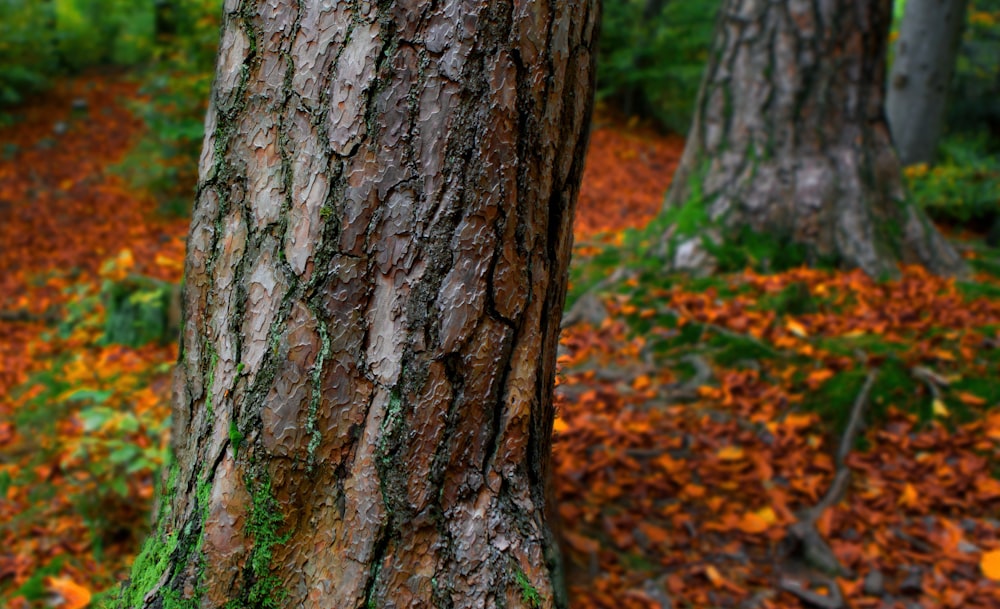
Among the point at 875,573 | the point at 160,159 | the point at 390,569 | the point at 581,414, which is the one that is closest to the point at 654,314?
the point at 581,414

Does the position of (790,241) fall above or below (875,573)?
above

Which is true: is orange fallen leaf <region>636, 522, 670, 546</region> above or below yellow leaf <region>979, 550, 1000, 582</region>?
below

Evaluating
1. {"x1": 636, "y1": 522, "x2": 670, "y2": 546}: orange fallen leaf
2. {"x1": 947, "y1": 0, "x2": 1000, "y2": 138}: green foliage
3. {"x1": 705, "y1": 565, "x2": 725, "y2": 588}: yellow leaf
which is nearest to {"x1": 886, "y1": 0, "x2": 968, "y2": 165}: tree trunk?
{"x1": 947, "y1": 0, "x2": 1000, "y2": 138}: green foliage

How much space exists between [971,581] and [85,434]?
162 inches

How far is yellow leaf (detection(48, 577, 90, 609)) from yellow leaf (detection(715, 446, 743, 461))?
259 centimetres

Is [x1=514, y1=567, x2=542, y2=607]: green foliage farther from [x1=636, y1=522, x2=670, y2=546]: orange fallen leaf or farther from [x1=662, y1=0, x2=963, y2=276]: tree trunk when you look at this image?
[x1=662, y1=0, x2=963, y2=276]: tree trunk

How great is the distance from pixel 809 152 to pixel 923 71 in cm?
Result: 445

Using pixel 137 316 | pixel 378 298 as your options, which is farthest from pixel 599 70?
pixel 378 298

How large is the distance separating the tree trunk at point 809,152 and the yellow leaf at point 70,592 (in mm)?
3846

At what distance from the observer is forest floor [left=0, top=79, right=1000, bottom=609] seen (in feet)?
9.21

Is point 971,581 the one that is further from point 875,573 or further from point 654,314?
point 654,314

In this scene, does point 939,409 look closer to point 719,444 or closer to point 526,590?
point 719,444

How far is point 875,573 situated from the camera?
279 cm

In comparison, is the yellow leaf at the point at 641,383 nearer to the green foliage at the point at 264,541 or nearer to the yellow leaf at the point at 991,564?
the yellow leaf at the point at 991,564
